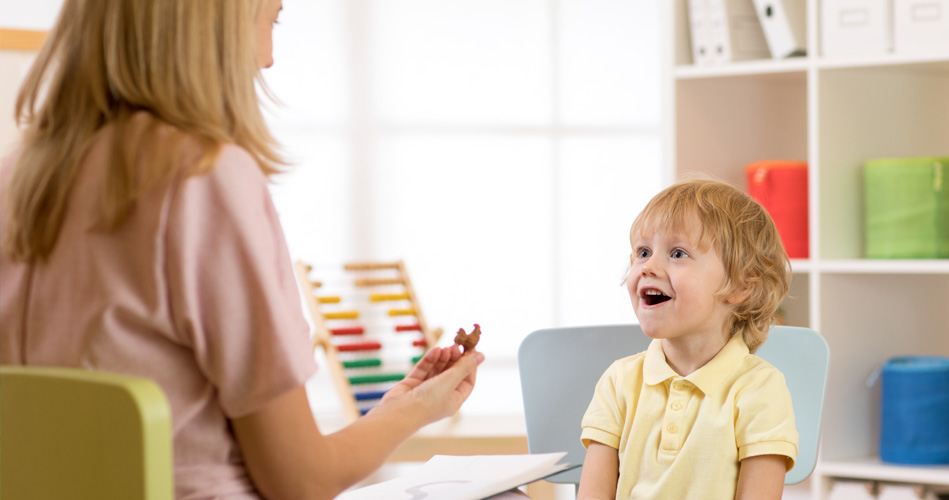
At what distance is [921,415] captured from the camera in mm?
2104

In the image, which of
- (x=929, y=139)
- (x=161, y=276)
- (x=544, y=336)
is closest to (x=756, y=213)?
(x=544, y=336)

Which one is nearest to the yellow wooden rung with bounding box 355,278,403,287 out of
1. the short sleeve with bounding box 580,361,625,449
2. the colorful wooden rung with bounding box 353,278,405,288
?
the colorful wooden rung with bounding box 353,278,405,288

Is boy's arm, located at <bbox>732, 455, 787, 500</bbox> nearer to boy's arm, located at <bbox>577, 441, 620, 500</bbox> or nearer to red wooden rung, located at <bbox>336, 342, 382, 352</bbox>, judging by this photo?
boy's arm, located at <bbox>577, 441, 620, 500</bbox>

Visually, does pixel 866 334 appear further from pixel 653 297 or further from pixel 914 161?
pixel 653 297

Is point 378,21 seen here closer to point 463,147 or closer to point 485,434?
point 463,147

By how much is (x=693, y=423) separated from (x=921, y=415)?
1257 mm

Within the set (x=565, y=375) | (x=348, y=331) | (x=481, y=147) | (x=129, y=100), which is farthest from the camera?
(x=481, y=147)

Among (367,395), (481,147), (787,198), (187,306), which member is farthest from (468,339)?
(481,147)

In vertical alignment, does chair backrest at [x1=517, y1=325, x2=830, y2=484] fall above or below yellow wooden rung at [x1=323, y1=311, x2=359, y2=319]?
above

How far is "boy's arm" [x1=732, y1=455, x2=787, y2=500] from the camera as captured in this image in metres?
1.06

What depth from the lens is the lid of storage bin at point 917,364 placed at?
2105mm

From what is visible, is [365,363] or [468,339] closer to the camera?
[468,339]

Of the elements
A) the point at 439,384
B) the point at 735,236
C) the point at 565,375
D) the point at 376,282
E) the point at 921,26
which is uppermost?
the point at 921,26

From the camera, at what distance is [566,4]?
326 cm
